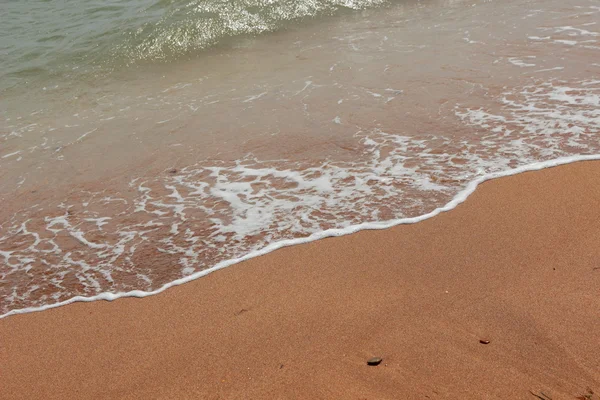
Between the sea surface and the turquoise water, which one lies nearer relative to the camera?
the sea surface

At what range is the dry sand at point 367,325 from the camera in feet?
8.67

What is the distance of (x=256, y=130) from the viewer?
19.9 ft

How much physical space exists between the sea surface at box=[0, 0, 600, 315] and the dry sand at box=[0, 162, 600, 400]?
31 cm

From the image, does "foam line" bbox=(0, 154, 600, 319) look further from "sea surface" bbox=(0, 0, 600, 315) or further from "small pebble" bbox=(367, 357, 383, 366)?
"small pebble" bbox=(367, 357, 383, 366)

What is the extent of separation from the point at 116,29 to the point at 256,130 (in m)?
6.22

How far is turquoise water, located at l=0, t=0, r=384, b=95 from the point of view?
972 cm

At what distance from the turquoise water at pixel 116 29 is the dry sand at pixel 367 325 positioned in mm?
6792

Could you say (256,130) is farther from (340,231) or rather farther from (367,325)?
(367,325)

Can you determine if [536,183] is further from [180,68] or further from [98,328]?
[180,68]

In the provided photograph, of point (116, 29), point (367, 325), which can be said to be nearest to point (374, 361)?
point (367, 325)

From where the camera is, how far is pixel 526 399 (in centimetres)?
243

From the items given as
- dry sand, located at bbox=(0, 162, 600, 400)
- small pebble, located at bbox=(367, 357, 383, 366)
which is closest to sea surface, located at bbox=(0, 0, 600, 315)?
dry sand, located at bbox=(0, 162, 600, 400)

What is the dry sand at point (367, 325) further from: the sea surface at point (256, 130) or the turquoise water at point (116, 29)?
the turquoise water at point (116, 29)

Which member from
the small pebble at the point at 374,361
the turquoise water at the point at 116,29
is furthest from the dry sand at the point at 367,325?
the turquoise water at the point at 116,29
